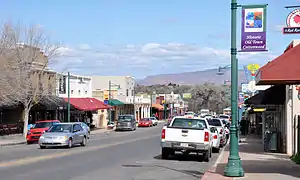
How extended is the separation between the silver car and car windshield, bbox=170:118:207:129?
A: 25.6ft

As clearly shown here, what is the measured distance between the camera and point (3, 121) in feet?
153

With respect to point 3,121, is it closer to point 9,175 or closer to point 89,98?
point 89,98

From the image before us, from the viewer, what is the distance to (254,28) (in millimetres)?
13555

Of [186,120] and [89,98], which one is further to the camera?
[89,98]

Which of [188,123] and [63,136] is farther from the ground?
[188,123]

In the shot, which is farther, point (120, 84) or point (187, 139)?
point (120, 84)

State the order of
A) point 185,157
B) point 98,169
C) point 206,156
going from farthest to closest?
point 185,157 < point 206,156 < point 98,169

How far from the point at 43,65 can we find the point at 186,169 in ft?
107

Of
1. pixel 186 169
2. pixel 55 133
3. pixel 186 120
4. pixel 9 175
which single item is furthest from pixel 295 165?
pixel 55 133

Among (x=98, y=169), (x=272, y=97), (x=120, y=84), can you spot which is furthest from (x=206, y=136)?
(x=120, y=84)

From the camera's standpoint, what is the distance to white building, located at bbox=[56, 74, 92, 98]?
55344 mm

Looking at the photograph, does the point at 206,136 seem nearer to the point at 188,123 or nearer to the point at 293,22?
the point at 188,123

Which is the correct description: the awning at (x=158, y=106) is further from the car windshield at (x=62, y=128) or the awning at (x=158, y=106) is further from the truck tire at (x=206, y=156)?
the truck tire at (x=206, y=156)

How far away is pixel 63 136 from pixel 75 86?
116ft
